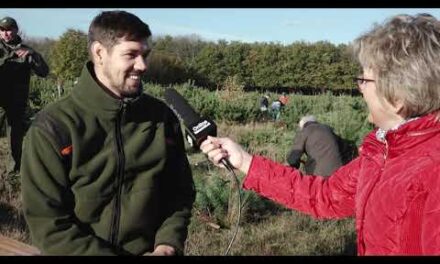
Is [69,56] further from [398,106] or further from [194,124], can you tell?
[398,106]

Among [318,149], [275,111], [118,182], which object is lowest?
[275,111]

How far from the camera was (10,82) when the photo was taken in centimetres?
824

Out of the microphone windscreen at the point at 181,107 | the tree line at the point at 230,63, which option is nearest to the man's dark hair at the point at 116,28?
the microphone windscreen at the point at 181,107

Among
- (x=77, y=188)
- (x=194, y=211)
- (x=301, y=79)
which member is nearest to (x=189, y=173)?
(x=77, y=188)

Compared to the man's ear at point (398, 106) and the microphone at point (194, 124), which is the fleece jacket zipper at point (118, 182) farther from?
the man's ear at point (398, 106)

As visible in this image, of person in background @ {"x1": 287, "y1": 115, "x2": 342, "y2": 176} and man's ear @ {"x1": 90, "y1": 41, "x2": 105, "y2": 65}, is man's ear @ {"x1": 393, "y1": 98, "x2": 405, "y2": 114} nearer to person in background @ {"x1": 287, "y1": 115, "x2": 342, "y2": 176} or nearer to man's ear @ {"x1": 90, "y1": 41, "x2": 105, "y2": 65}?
man's ear @ {"x1": 90, "y1": 41, "x2": 105, "y2": 65}

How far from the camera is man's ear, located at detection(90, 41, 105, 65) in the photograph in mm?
2650

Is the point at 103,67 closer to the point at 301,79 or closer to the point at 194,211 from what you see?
the point at 194,211

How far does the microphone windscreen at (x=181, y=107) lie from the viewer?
103 inches

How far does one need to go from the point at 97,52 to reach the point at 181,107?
0.46 m

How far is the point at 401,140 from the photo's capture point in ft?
6.99

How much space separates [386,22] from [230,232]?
4329 mm

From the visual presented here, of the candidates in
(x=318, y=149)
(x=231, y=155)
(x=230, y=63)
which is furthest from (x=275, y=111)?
(x=230, y=63)

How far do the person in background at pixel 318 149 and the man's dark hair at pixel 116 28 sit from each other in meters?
5.02
